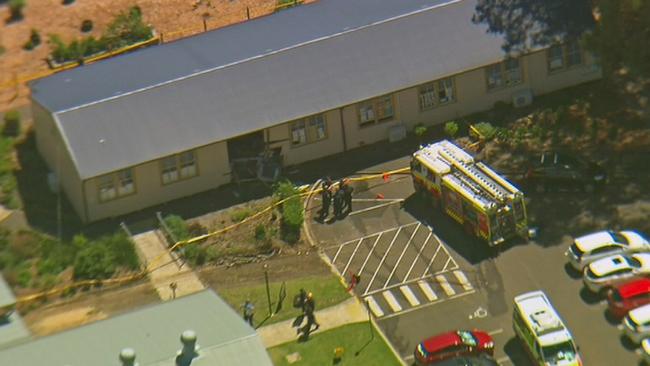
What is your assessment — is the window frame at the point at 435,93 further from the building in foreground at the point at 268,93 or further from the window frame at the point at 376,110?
the window frame at the point at 376,110

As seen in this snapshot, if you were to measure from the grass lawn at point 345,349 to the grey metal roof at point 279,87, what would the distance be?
14.8 meters

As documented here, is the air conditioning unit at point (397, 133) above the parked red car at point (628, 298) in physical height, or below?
above

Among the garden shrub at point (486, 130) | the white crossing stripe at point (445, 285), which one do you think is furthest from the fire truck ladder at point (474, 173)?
the white crossing stripe at point (445, 285)

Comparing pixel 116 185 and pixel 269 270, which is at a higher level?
pixel 116 185

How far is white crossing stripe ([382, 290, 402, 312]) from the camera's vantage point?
75438mm

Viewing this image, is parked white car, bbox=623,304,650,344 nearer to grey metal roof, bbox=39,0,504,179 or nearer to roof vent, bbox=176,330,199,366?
grey metal roof, bbox=39,0,504,179

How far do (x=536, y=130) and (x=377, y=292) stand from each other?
1587 centimetres

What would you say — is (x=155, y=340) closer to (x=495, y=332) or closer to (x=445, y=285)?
(x=495, y=332)

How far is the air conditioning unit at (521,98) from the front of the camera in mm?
87875

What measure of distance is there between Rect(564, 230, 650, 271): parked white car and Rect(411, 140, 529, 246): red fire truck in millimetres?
3313

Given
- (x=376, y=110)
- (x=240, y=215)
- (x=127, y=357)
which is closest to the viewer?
(x=127, y=357)

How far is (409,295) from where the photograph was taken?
76.2 m

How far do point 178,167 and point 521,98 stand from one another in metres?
21.1

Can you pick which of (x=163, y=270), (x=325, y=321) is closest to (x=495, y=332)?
(x=325, y=321)
